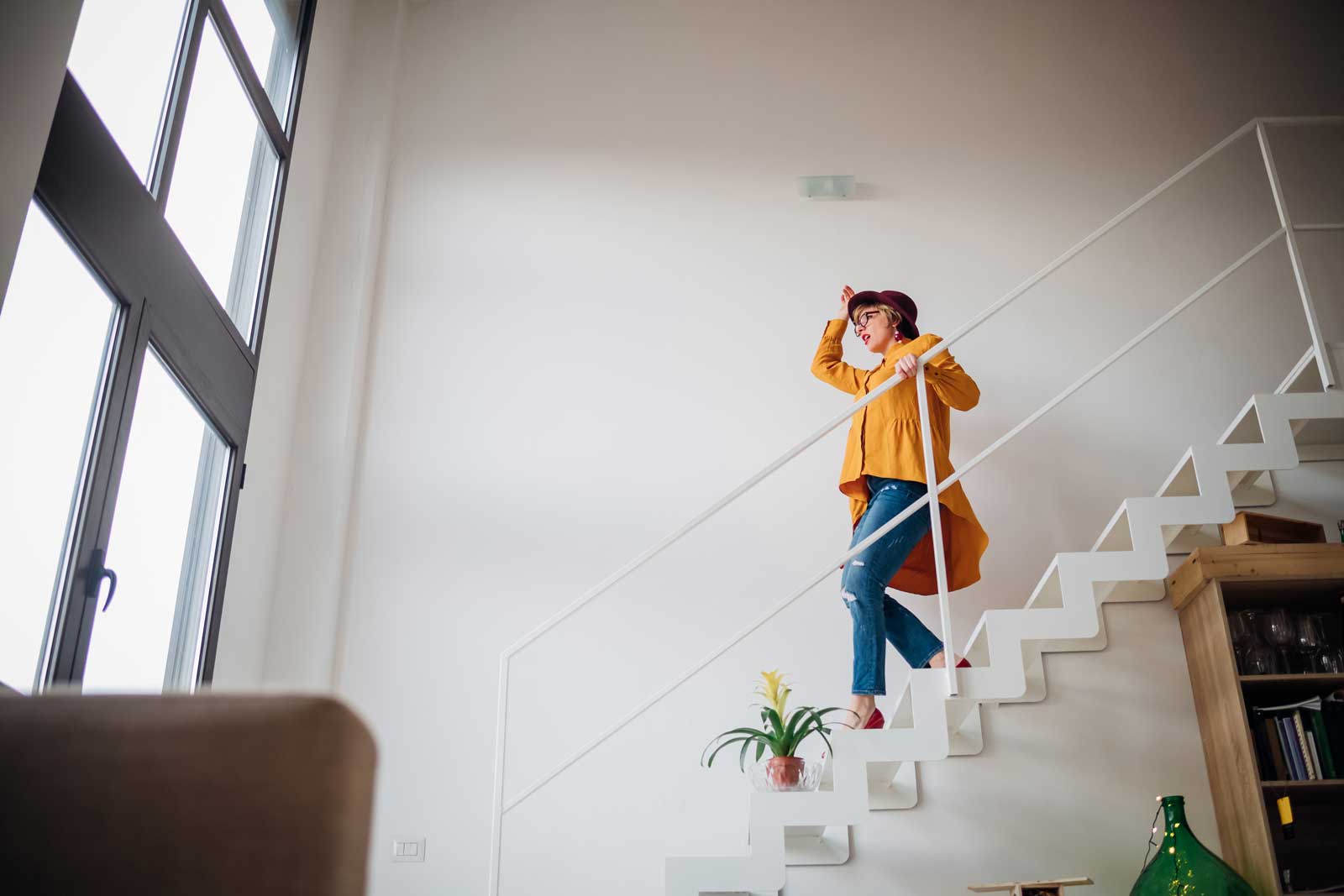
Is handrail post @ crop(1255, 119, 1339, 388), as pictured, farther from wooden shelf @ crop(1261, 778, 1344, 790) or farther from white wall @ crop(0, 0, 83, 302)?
white wall @ crop(0, 0, 83, 302)

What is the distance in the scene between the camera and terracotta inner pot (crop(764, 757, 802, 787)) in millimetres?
3335

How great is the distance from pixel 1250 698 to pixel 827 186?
8.86ft

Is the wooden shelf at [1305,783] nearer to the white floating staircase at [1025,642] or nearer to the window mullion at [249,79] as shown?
the white floating staircase at [1025,642]

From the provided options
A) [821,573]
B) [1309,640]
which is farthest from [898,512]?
[1309,640]

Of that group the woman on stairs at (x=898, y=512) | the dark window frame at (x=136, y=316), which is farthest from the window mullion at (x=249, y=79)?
the woman on stairs at (x=898, y=512)

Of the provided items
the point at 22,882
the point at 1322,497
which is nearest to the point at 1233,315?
the point at 1322,497

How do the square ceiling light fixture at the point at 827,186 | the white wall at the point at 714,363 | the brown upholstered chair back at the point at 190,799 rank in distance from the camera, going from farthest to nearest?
the square ceiling light fixture at the point at 827,186, the white wall at the point at 714,363, the brown upholstered chair back at the point at 190,799

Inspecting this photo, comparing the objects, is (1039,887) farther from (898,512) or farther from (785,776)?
(898,512)

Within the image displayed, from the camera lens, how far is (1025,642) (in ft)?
12.7

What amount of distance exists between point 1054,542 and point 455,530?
2421 millimetres

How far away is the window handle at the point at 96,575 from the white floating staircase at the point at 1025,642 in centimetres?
177

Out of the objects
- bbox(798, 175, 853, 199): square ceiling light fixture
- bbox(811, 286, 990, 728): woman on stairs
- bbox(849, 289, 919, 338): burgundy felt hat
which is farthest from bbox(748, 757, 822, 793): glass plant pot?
bbox(798, 175, 853, 199): square ceiling light fixture

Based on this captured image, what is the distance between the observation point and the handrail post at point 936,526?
3.33 metres

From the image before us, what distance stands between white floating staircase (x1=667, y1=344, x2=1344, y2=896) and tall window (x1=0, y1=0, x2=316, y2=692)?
1.70 m
